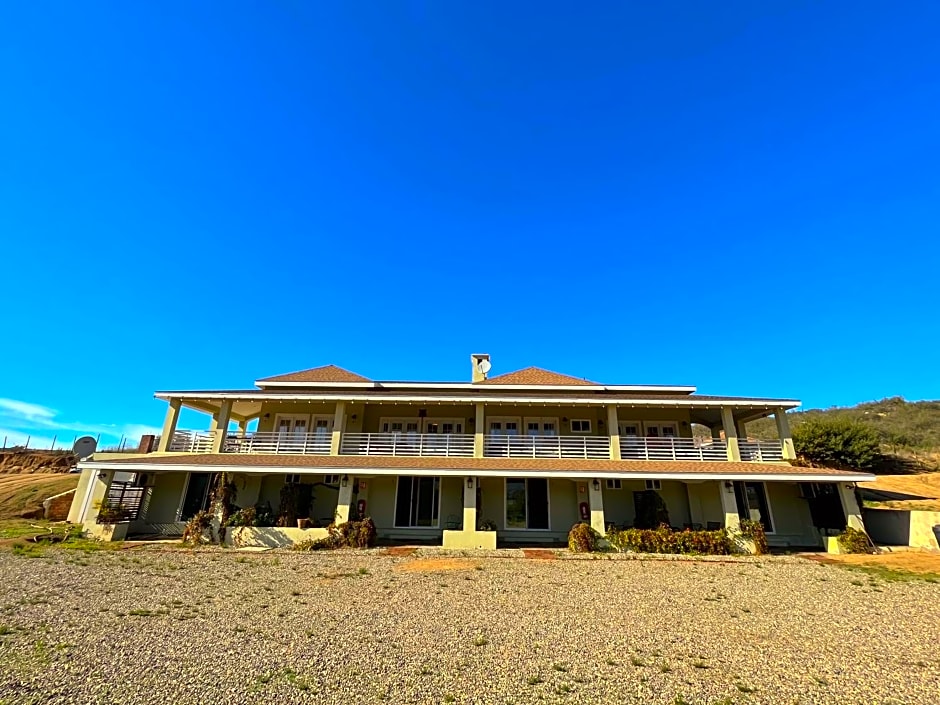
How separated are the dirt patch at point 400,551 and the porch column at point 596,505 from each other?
6302 mm

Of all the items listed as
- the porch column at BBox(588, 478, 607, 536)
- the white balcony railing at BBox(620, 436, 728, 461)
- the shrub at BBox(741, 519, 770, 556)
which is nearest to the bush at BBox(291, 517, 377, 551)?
the porch column at BBox(588, 478, 607, 536)

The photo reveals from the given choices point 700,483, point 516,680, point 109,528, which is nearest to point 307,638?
point 516,680

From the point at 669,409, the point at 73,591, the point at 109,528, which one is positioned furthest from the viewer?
the point at 669,409

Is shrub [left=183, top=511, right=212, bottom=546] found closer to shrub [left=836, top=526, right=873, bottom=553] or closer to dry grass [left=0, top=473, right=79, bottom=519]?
dry grass [left=0, top=473, right=79, bottom=519]

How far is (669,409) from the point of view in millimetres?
18156

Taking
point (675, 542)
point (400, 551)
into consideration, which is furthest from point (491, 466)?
point (675, 542)

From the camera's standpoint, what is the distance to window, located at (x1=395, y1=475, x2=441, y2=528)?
16.9 metres

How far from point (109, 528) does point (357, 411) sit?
934 centimetres

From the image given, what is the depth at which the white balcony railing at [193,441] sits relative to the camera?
707 inches

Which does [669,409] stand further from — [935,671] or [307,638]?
[307,638]

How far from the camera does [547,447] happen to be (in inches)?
694

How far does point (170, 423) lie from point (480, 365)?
14.4 meters

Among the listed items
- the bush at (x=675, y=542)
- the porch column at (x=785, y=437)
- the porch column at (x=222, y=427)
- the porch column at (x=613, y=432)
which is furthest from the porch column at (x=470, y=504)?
the porch column at (x=785, y=437)

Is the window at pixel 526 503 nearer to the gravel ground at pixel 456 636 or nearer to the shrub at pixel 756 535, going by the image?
the gravel ground at pixel 456 636
